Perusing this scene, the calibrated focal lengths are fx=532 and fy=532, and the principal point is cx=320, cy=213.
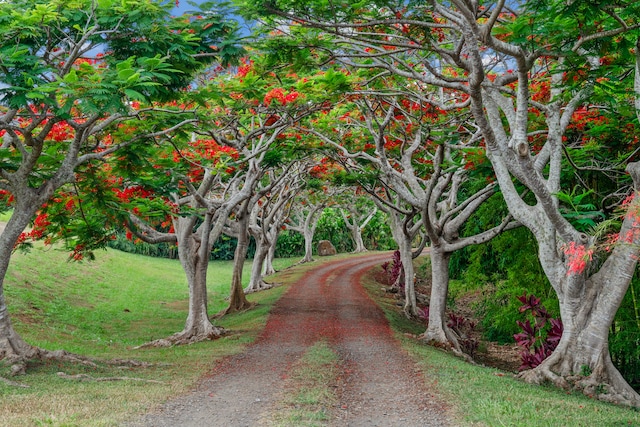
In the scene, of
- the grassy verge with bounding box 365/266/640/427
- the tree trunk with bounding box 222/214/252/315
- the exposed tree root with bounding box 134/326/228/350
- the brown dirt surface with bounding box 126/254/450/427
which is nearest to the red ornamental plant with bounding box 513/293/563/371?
the grassy verge with bounding box 365/266/640/427

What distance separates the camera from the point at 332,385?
866cm

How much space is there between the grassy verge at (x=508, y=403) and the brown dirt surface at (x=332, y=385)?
0.29 meters

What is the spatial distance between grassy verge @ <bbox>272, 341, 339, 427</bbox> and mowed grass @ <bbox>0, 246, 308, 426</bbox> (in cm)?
170

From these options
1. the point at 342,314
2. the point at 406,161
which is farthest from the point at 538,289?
the point at 342,314

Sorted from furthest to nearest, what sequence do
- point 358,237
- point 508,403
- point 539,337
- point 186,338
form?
point 358,237 → point 186,338 → point 539,337 → point 508,403

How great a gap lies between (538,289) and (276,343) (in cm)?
715

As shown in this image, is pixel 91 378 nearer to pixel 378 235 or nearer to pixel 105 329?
pixel 105 329

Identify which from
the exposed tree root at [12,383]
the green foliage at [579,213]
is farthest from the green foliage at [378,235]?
the exposed tree root at [12,383]

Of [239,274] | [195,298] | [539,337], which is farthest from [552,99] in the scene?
[239,274]

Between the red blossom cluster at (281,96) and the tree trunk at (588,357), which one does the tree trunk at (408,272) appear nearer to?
the red blossom cluster at (281,96)

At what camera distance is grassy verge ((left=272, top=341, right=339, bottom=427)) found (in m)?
6.71

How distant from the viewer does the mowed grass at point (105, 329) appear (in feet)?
22.1

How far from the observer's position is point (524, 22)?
718 cm

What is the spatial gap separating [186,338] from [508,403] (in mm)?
9268
